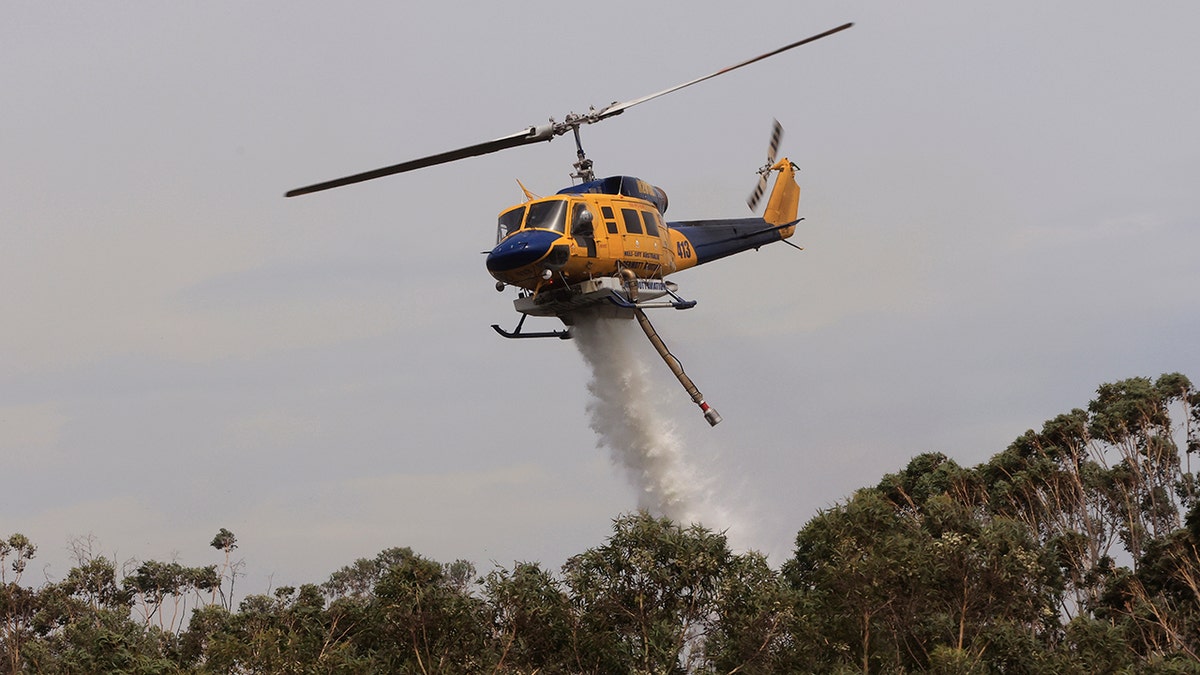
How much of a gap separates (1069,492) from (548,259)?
26.6 metres

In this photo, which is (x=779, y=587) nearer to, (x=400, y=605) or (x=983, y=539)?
(x=983, y=539)

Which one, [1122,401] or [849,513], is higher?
[1122,401]

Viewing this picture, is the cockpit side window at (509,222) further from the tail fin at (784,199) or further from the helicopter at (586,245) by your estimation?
the tail fin at (784,199)

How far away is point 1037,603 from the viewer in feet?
94.6

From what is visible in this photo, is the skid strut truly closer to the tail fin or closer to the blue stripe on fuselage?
the blue stripe on fuselage

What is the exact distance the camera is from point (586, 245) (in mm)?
29688

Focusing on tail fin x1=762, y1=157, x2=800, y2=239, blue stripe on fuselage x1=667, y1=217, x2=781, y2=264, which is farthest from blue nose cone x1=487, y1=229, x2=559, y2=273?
tail fin x1=762, y1=157, x2=800, y2=239

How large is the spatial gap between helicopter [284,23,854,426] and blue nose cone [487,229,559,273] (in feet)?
0.07

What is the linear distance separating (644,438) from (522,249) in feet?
22.8

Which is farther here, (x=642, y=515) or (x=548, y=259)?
(x=548, y=259)

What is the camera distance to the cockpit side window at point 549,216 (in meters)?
29.4

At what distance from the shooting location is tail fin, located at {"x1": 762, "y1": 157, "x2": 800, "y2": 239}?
1535 inches

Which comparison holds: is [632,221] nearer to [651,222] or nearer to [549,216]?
[651,222]

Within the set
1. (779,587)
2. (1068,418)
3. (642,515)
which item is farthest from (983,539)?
(1068,418)
